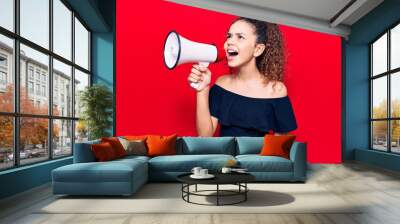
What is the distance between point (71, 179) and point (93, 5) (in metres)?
3.29

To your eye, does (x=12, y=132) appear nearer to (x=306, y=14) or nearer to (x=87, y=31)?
(x=87, y=31)

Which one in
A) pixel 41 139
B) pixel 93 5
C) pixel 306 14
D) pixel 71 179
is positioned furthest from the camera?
pixel 306 14

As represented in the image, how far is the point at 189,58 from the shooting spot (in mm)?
6652

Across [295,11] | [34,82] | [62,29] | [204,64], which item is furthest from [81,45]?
[295,11]

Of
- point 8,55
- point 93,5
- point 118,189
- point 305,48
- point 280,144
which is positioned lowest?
point 118,189

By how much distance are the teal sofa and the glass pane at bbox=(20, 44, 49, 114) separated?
79 cm

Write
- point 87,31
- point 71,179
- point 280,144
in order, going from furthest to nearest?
1. point 87,31
2. point 280,144
3. point 71,179

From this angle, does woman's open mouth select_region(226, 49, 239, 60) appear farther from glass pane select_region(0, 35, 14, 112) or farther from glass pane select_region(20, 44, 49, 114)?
glass pane select_region(0, 35, 14, 112)

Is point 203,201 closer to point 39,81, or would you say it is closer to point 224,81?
point 39,81

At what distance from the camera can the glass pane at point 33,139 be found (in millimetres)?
4609

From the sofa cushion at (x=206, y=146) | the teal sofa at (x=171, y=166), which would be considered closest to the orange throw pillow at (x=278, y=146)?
the teal sofa at (x=171, y=166)

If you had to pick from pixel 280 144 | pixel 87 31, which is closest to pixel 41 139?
pixel 87 31

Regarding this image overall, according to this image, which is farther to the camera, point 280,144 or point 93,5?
point 93,5

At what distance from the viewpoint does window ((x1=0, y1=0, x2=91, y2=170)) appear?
13.9 ft
